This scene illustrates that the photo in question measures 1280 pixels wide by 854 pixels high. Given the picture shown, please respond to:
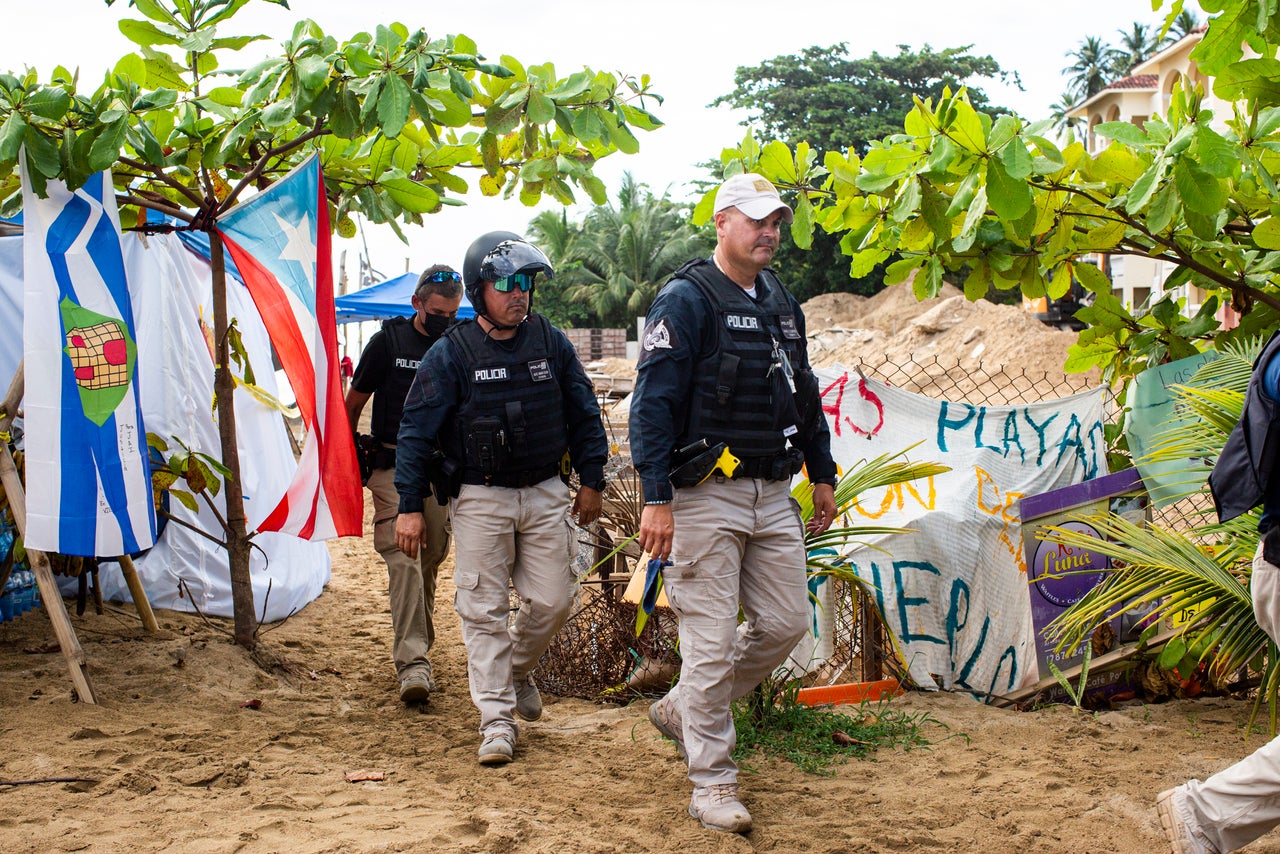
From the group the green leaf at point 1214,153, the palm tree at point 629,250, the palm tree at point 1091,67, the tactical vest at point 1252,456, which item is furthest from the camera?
the palm tree at point 1091,67

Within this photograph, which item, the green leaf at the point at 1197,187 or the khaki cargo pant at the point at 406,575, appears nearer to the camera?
the green leaf at the point at 1197,187

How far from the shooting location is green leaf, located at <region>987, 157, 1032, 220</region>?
12.6 ft

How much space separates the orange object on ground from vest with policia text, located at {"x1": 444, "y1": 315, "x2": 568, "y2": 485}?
1411mm

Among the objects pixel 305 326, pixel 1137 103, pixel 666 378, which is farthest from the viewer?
pixel 1137 103

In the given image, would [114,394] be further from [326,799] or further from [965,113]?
[965,113]

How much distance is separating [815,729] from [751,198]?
2.03m

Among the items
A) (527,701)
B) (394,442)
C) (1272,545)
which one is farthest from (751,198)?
(394,442)

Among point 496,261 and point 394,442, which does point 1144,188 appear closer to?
point 496,261

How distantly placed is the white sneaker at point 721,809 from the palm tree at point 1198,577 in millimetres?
1428

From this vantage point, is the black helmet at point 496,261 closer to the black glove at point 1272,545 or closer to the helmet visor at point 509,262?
the helmet visor at point 509,262

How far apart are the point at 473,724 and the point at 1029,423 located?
2.71 meters

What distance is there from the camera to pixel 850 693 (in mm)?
4477

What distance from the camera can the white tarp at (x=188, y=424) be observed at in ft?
19.5

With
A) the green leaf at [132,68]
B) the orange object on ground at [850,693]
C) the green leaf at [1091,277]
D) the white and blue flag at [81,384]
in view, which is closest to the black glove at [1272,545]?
the orange object on ground at [850,693]
